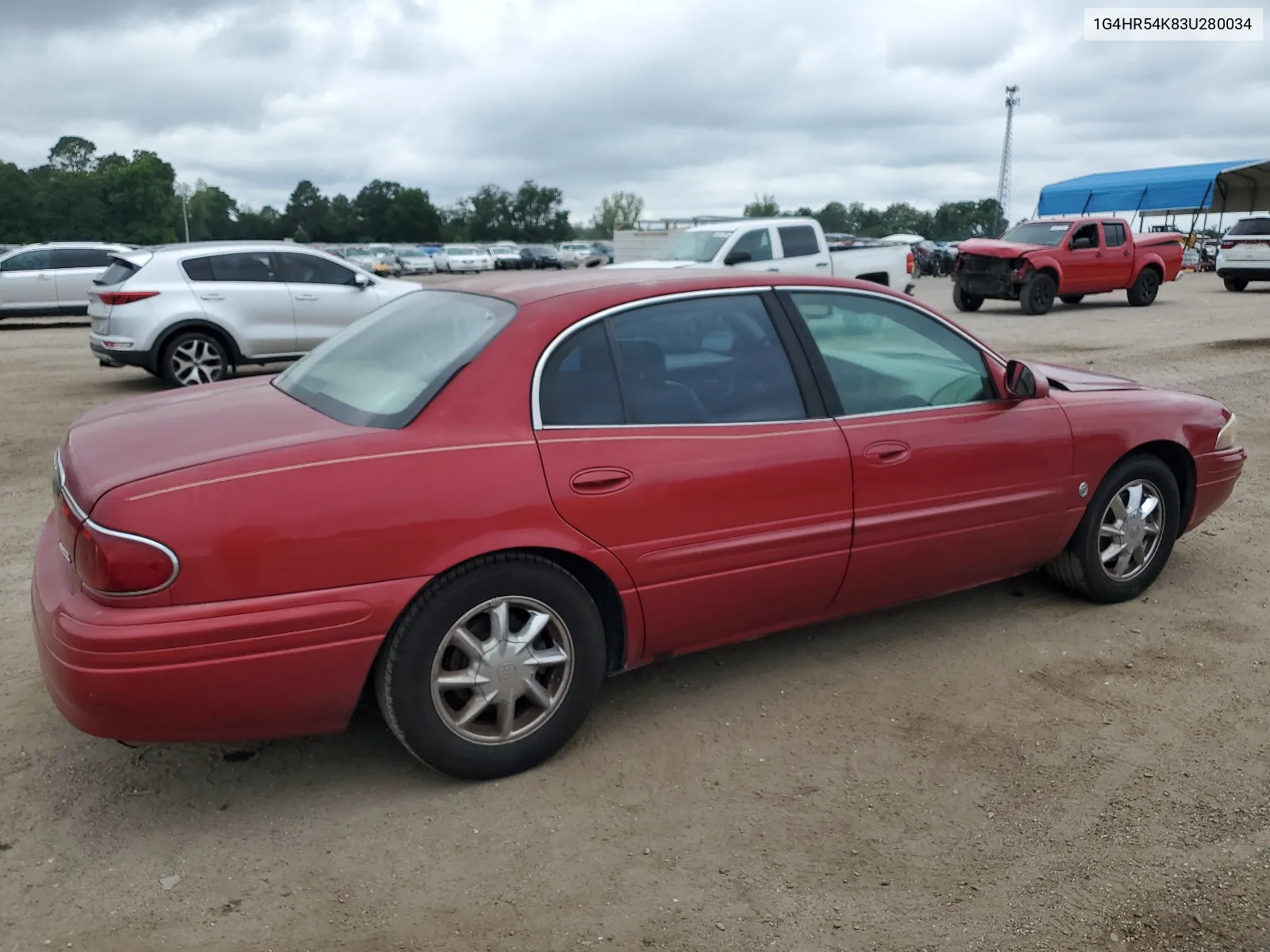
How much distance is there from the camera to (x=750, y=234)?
14.9 metres

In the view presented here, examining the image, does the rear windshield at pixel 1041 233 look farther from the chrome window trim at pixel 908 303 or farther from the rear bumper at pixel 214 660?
the rear bumper at pixel 214 660

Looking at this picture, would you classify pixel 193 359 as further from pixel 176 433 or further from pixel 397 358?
pixel 176 433

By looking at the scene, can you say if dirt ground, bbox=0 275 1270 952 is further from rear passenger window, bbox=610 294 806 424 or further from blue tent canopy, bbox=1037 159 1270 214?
blue tent canopy, bbox=1037 159 1270 214

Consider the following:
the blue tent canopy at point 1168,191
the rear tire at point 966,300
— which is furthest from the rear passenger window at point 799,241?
the blue tent canopy at point 1168,191

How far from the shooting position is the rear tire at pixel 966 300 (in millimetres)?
19641

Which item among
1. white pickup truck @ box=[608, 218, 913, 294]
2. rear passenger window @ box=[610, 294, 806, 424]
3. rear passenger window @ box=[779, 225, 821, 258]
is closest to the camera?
rear passenger window @ box=[610, 294, 806, 424]

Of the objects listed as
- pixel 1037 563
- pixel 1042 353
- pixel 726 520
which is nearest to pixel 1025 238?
pixel 1042 353

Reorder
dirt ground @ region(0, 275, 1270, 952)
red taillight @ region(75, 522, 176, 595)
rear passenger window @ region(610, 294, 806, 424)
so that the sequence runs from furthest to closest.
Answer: rear passenger window @ region(610, 294, 806, 424) < red taillight @ region(75, 522, 176, 595) < dirt ground @ region(0, 275, 1270, 952)

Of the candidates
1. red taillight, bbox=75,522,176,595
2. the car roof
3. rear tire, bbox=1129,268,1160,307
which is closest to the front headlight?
the car roof

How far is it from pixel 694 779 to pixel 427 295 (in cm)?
211

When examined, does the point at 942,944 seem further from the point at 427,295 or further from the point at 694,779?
the point at 427,295

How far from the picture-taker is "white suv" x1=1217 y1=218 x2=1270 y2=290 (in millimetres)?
22250

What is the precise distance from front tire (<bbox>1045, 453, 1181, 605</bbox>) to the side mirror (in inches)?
24.8

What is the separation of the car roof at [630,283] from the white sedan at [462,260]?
4997cm
